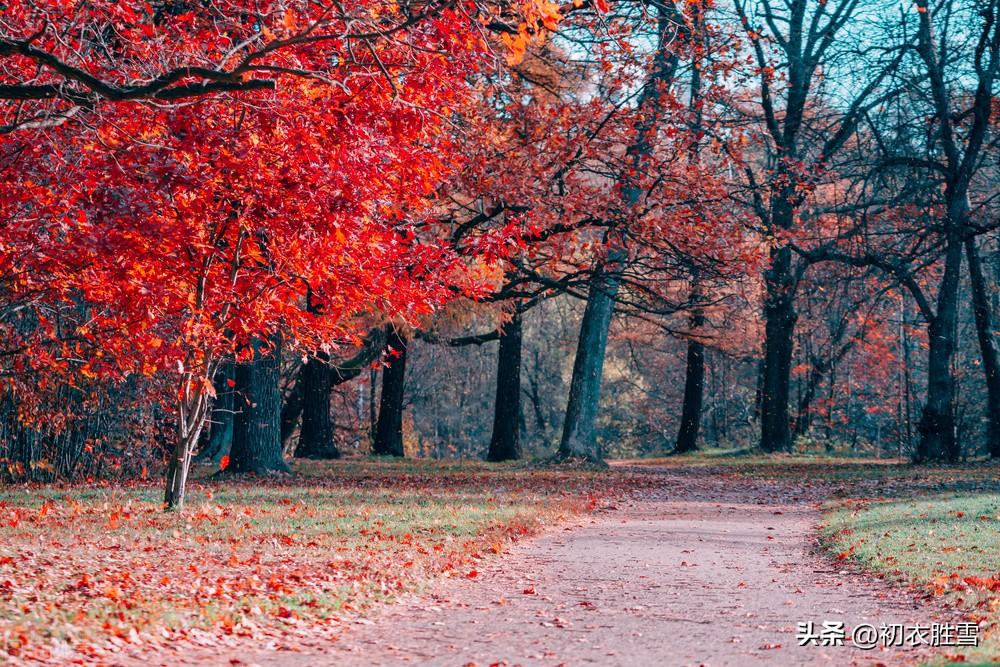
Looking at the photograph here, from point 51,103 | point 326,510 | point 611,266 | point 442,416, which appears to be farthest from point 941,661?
point 442,416

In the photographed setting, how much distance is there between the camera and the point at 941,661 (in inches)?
223

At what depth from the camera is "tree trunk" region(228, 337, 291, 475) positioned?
710 inches

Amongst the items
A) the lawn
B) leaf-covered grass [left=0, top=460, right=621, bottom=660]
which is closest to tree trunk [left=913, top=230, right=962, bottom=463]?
the lawn

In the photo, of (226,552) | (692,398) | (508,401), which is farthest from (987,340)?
(226,552)

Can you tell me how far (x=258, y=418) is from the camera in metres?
18.2

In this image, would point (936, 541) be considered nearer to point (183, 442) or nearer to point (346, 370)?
point (183, 442)

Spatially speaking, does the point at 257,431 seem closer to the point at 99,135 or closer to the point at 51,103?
the point at 51,103

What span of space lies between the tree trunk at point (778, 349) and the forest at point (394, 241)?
4.5 inches

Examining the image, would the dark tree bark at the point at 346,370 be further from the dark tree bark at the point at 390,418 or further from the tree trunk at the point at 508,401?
the tree trunk at the point at 508,401

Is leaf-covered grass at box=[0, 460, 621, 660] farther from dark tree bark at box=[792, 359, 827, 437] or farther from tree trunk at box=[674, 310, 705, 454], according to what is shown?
dark tree bark at box=[792, 359, 827, 437]

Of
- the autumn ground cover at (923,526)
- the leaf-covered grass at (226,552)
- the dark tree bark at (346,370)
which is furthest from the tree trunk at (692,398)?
the leaf-covered grass at (226,552)

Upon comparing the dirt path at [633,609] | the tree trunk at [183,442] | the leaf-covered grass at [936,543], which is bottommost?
the dirt path at [633,609]

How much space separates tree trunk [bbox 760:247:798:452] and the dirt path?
51.4ft

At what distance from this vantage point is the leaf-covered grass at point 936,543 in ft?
24.5
